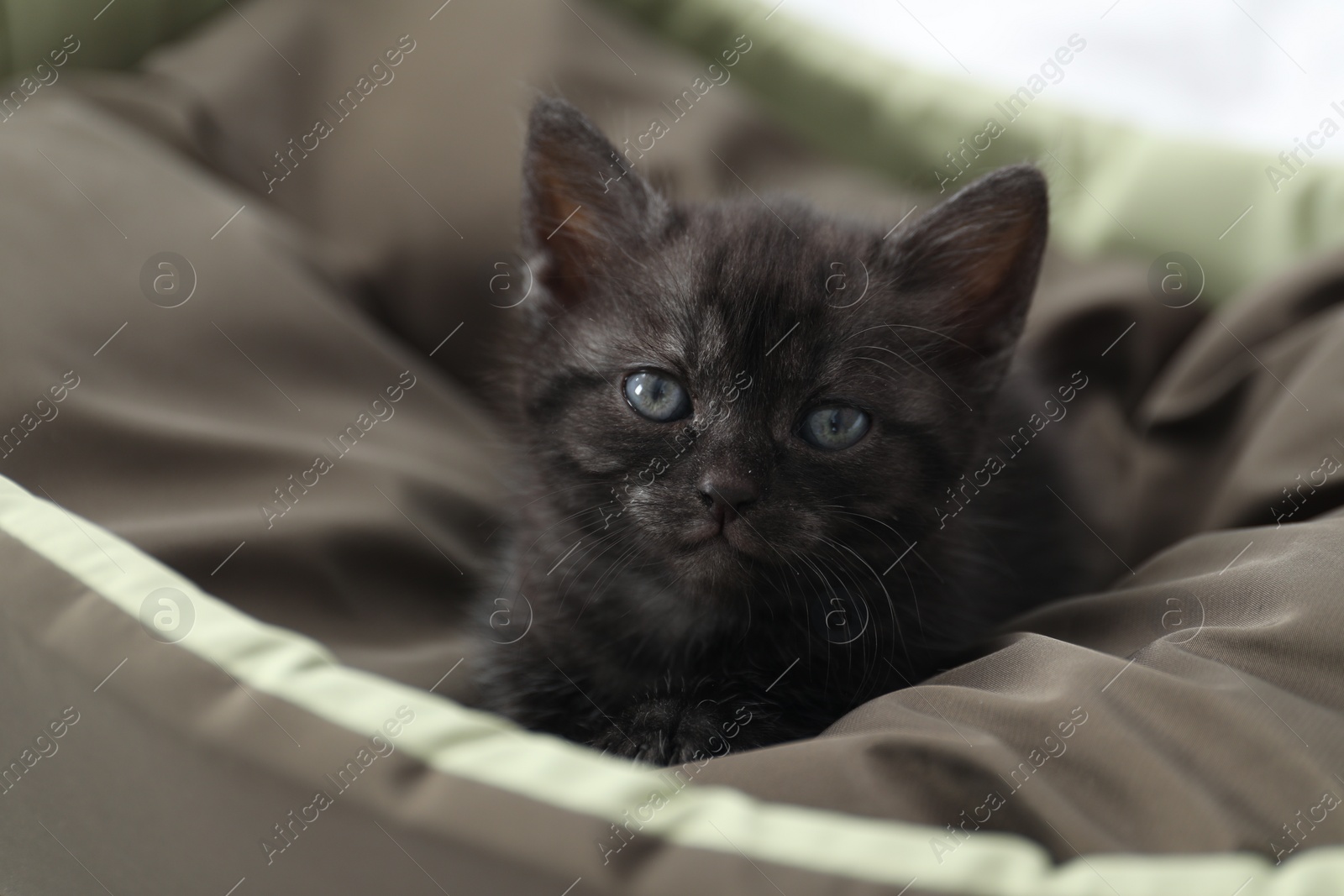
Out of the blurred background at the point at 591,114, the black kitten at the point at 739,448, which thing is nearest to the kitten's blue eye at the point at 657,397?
the black kitten at the point at 739,448

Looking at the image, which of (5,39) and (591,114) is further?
(591,114)

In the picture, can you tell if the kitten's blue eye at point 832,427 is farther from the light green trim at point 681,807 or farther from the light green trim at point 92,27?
the light green trim at point 92,27

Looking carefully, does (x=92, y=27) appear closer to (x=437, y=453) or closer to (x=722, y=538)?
(x=437, y=453)

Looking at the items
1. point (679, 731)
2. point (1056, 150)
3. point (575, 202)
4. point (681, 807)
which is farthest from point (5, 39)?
point (1056, 150)

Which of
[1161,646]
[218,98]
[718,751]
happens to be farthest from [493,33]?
[1161,646]

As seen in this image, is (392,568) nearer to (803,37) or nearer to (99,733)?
(99,733)
